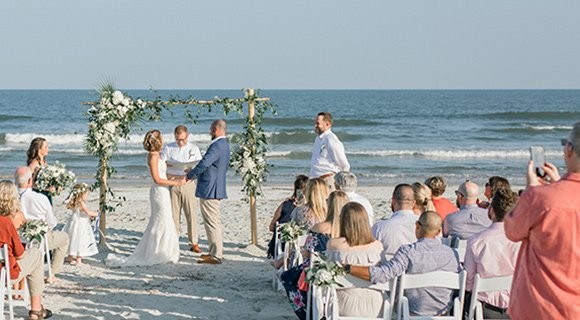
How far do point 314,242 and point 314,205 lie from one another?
2.87 ft

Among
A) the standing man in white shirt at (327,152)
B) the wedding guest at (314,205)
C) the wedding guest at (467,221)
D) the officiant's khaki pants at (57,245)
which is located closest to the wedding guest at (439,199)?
the wedding guest at (467,221)

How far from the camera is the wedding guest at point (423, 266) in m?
5.79

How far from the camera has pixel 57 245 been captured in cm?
872

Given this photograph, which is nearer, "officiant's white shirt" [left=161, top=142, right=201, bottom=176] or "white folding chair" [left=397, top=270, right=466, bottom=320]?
"white folding chair" [left=397, top=270, right=466, bottom=320]

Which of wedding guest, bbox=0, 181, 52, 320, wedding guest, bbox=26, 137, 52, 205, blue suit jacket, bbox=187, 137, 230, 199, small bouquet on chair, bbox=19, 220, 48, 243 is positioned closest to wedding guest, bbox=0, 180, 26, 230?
wedding guest, bbox=0, 181, 52, 320

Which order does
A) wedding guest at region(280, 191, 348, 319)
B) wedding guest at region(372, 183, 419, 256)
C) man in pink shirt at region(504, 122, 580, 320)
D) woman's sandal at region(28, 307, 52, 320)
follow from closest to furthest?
man in pink shirt at region(504, 122, 580, 320) < wedding guest at region(372, 183, 419, 256) < wedding guest at region(280, 191, 348, 319) < woman's sandal at region(28, 307, 52, 320)

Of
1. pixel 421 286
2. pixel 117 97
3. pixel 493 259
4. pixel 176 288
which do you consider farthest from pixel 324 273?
pixel 117 97

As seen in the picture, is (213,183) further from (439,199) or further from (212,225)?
(439,199)

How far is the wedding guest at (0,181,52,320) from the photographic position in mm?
6797

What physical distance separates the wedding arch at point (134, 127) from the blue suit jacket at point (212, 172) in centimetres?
101

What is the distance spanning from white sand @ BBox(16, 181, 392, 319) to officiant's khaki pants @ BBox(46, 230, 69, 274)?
21 cm

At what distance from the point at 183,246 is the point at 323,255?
218 inches

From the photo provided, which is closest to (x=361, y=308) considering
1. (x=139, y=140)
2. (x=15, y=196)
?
(x=15, y=196)

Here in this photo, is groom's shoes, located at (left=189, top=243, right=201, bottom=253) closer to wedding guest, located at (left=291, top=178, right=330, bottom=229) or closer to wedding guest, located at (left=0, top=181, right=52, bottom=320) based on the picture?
wedding guest, located at (left=291, top=178, right=330, bottom=229)
